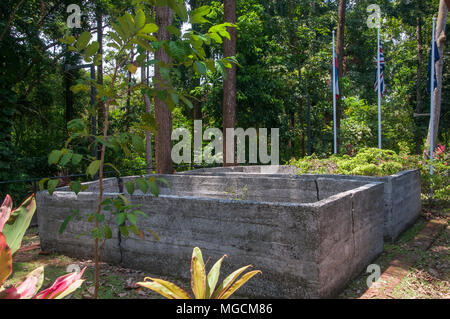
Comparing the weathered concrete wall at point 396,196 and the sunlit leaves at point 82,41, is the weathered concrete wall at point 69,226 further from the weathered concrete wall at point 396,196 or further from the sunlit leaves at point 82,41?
the weathered concrete wall at point 396,196

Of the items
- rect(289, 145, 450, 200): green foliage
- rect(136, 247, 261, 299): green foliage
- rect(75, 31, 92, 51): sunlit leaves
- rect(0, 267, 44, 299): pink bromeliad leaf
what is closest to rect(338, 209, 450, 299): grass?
rect(289, 145, 450, 200): green foliage

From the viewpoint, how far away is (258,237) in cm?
383

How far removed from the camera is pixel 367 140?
66.9 ft

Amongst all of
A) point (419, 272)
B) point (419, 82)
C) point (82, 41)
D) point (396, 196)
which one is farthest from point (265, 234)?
point (419, 82)

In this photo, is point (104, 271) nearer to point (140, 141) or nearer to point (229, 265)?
point (229, 265)

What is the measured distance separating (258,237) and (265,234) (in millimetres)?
92

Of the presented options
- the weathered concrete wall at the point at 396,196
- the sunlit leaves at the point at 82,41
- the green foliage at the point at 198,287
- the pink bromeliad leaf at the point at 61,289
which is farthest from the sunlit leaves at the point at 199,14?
the weathered concrete wall at the point at 396,196

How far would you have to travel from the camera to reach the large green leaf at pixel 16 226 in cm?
105

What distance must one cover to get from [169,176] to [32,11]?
854 cm

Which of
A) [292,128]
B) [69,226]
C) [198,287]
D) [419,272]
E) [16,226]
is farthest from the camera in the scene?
[292,128]

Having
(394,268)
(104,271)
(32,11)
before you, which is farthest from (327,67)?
(104,271)

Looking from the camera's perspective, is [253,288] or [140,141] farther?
[253,288]

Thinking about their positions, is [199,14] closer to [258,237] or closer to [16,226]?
[16,226]

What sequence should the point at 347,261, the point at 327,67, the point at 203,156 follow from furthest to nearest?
the point at 327,67 → the point at 203,156 → the point at 347,261
